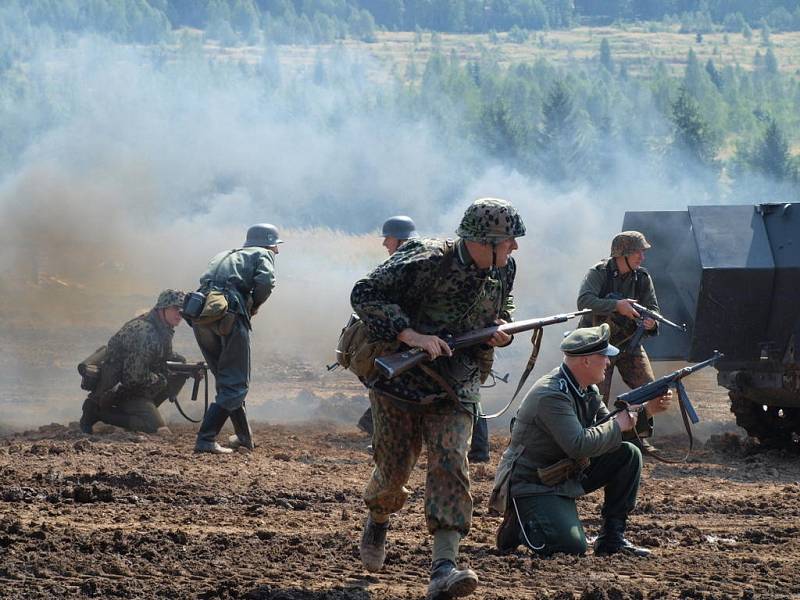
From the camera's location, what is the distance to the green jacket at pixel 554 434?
6.49 metres

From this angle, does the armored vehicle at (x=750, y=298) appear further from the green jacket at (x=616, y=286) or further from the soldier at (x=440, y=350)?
the soldier at (x=440, y=350)

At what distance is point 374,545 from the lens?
6289 mm

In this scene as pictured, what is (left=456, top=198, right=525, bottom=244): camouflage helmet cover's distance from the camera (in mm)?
5833

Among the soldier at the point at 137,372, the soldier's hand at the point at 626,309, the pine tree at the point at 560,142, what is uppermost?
the pine tree at the point at 560,142

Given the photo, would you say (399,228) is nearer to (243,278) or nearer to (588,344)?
(243,278)

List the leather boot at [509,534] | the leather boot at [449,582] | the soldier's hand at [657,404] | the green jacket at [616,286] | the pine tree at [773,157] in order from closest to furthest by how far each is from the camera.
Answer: the leather boot at [449,582]
the leather boot at [509,534]
the soldier's hand at [657,404]
the green jacket at [616,286]
the pine tree at [773,157]

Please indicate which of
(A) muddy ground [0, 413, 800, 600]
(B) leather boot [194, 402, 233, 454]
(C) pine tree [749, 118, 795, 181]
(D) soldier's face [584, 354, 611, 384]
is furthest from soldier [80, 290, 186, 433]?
(C) pine tree [749, 118, 795, 181]

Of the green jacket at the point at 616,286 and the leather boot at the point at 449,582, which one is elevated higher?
the green jacket at the point at 616,286

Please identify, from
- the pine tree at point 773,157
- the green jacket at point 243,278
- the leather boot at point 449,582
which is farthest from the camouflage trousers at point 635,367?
the pine tree at point 773,157

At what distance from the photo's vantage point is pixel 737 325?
10.7 meters

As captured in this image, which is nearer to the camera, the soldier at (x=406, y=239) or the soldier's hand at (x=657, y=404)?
the soldier's hand at (x=657, y=404)

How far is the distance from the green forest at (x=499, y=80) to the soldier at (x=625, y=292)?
73.0 ft

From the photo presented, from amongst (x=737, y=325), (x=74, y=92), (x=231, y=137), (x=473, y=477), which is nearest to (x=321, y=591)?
(x=473, y=477)

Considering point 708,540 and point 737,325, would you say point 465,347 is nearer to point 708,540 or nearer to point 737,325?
point 708,540
